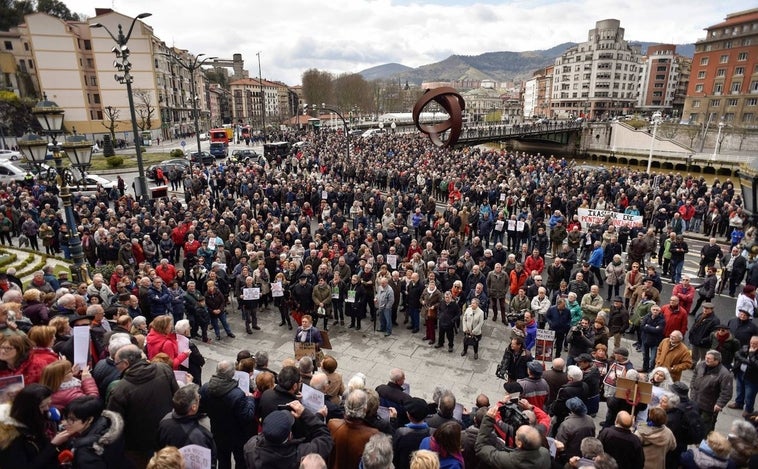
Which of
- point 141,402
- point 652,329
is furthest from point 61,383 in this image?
point 652,329

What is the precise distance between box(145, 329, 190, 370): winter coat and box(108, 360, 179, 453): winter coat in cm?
139

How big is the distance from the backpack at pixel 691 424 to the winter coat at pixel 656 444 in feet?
2.18

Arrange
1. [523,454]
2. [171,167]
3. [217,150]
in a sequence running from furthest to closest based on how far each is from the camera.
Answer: [217,150]
[171,167]
[523,454]

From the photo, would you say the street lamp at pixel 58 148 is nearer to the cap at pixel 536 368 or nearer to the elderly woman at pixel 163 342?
the elderly woman at pixel 163 342

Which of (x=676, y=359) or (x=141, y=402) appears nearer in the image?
(x=141, y=402)

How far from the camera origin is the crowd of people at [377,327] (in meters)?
3.98

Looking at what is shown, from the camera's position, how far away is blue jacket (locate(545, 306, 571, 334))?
8789 millimetres

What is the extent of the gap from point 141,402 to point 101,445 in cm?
89

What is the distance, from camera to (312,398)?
4559mm

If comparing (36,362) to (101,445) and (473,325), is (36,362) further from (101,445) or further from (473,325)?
(473,325)

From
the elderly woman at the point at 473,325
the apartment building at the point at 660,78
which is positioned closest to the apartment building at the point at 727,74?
the apartment building at the point at 660,78

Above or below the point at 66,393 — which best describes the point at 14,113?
above

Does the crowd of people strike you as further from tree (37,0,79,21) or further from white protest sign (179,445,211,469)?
tree (37,0,79,21)

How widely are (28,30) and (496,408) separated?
77358 mm
